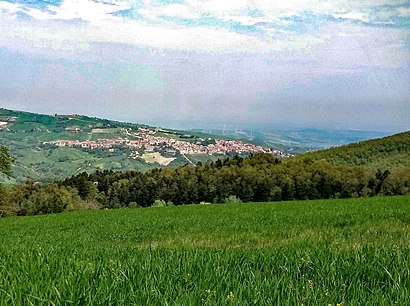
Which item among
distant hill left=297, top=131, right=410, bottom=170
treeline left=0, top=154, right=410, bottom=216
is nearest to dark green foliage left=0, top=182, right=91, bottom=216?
treeline left=0, top=154, right=410, bottom=216

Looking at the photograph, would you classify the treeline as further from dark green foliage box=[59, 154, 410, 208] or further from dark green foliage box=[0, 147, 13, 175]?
dark green foliage box=[0, 147, 13, 175]

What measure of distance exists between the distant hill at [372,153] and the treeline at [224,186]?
2511 centimetres

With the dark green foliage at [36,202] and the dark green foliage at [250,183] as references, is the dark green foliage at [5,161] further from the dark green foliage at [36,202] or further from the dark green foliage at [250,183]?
the dark green foliage at [250,183]

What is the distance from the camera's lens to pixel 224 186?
7150 centimetres

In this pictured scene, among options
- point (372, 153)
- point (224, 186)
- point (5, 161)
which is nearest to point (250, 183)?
point (224, 186)

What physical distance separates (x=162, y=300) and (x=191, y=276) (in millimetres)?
671

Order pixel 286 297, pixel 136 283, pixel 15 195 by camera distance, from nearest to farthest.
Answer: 1. pixel 286 297
2. pixel 136 283
3. pixel 15 195

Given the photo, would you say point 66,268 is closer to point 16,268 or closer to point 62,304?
point 16,268

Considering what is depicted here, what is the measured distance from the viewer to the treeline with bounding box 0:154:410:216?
64.0 m

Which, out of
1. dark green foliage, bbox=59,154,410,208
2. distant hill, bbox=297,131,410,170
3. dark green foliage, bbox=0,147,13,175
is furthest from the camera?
distant hill, bbox=297,131,410,170

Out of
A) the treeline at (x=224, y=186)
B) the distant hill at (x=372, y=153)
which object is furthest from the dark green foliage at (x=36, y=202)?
the distant hill at (x=372, y=153)

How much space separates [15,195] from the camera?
2931 inches

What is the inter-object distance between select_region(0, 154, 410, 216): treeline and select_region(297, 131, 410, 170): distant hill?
989 inches

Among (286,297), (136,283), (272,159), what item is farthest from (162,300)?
(272,159)
